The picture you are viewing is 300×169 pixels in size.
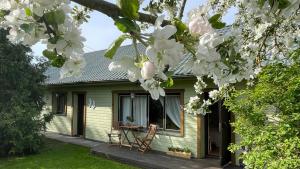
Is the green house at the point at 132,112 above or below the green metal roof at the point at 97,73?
below

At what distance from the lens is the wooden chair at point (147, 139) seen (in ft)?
41.0

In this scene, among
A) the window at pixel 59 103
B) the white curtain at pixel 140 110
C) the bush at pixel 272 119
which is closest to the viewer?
the bush at pixel 272 119

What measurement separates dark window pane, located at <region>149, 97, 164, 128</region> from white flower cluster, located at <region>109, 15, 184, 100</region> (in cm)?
1153

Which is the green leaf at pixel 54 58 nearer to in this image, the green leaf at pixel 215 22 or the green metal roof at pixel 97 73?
the green leaf at pixel 215 22

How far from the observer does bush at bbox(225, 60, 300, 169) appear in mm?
4875

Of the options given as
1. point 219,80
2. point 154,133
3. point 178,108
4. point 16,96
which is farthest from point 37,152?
point 219,80

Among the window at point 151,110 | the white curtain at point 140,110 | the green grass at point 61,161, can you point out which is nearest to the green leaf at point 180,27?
the green grass at point 61,161

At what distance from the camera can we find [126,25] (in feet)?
4.15

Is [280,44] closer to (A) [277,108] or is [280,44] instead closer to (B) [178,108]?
(A) [277,108]

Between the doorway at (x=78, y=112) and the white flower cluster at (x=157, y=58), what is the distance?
17.1 meters

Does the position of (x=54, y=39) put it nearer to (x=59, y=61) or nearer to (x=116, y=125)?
(x=59, y=61)

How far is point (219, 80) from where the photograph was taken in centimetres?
184

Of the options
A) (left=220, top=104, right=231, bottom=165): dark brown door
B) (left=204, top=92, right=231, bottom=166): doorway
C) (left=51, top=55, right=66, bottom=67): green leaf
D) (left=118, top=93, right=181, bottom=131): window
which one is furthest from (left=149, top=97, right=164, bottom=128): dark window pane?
(left=51, top=55, right=66, bottom=67): green leaf

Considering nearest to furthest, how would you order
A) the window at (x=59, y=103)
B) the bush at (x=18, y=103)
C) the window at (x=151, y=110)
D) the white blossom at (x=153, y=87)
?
the white blossom at (x=153, y=87)
the window at (x=151, y=110)
the bush at (x=18, y=103)
the window at (x=59, y=103)
